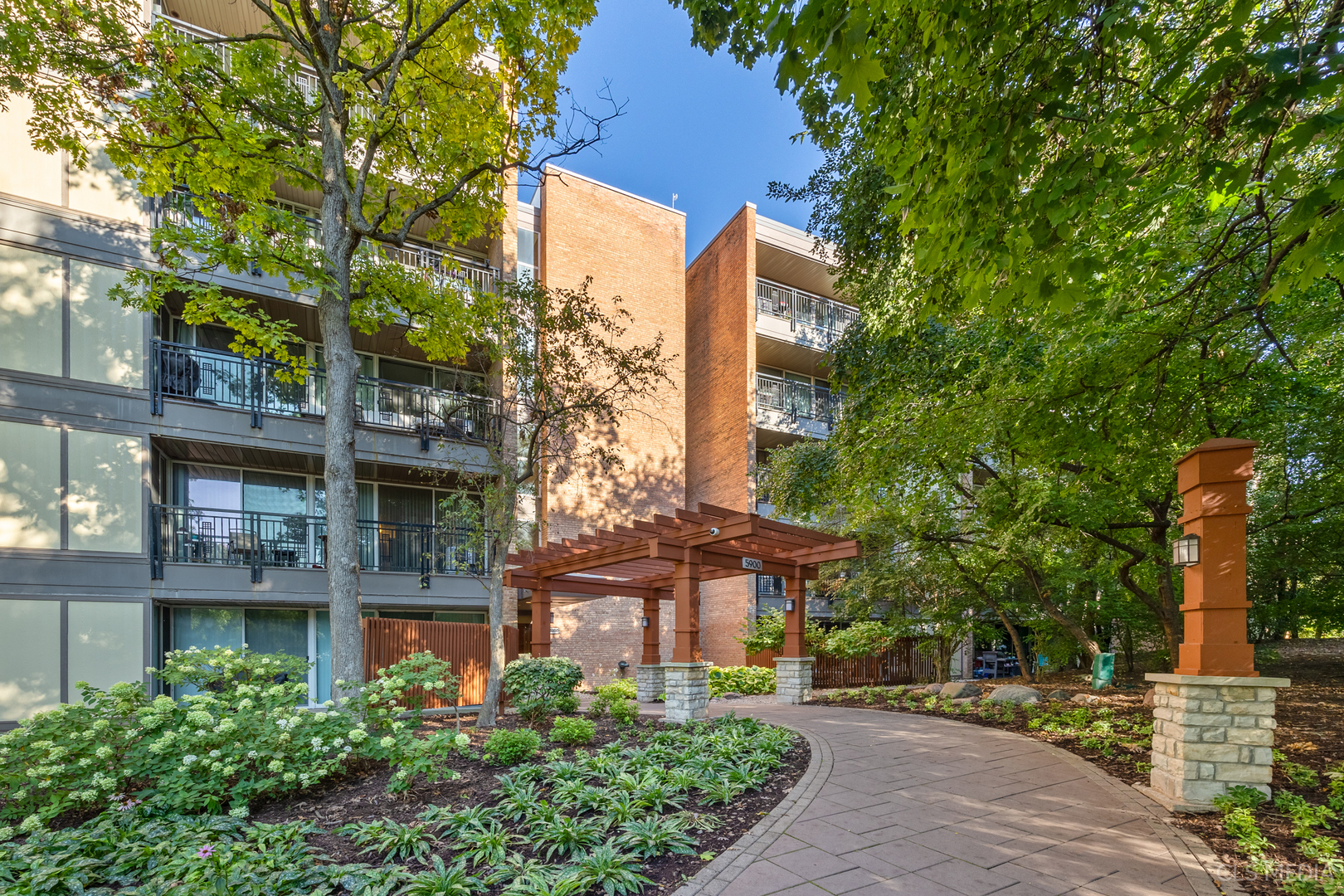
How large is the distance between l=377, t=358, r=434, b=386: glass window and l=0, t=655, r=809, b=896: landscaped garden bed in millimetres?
9892

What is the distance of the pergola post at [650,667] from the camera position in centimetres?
1335

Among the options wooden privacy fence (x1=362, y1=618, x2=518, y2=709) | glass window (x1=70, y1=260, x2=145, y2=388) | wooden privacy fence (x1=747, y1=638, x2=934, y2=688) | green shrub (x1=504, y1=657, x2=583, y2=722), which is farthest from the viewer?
wooden privacy fence (x1=747, y1=638, x2=934, y2=688)

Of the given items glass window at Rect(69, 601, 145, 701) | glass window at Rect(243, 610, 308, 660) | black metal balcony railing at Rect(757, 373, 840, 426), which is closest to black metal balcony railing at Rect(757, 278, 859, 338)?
black metal balcony railing at Rect(757, 373, 840, 426)

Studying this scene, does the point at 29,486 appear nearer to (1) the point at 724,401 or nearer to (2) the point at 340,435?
(2) the point at 340,435

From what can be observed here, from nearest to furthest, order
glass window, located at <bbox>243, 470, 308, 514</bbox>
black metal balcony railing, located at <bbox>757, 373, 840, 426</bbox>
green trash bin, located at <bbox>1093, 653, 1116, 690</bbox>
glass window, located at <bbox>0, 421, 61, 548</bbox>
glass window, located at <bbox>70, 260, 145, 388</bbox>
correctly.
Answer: glass window, located at <bbox>0, 421, 61, 548</bbox> → glass window, located at <bbox>70, 260, 145, 388</bbox> → green trash bin, located at <bbox>1093, 653, 1116, 690</bbox> → glass window, located at <bbox>243, 470, 308, 514</bbox> → black metal balcony railing, located at <bbox>757, 373, 840, 426</bbox>

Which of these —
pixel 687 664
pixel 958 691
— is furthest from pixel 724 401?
pixel 687 664

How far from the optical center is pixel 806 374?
22984mm

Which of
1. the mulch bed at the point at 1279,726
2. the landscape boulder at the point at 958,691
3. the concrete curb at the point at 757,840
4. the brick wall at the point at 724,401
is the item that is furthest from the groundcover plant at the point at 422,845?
the brick wall at the point at 724,401

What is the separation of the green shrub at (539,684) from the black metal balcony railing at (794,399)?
12.2 metres

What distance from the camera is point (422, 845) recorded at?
177 inches

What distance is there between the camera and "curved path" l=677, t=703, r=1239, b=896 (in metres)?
3.94

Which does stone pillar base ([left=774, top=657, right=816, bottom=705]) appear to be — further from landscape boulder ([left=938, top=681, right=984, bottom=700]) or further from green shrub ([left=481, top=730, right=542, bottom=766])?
green shrub ([left=481, top=730, right=542, bottom=766])

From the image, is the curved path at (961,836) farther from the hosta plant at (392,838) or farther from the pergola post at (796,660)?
the pergola post at (796,660)

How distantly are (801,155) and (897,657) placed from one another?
14.4 m
